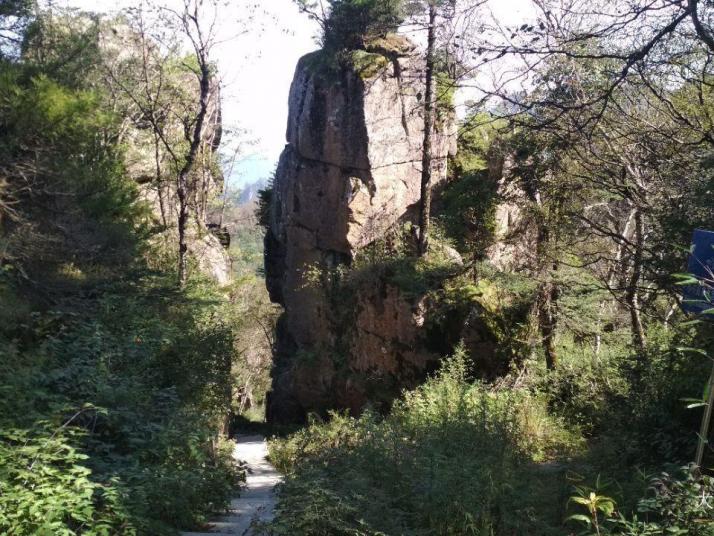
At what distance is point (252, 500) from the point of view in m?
9.57

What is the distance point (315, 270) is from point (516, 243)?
678 cm

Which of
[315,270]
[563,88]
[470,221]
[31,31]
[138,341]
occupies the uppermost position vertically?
[31,31]

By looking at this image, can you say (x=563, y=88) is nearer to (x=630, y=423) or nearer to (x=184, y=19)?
(x=630, y=423)

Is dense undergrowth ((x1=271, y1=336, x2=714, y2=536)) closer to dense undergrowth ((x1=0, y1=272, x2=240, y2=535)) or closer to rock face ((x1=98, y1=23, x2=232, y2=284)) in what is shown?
dense undergrowth ((x1=0, y1=272, x2=240, y2=535))

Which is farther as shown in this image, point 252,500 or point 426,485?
point 252,500

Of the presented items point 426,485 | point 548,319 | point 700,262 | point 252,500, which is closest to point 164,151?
point 548,319

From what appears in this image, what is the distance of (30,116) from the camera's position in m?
12.0

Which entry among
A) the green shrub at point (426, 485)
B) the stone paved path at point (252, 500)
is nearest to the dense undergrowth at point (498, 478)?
the green shrub at point (426, 485)

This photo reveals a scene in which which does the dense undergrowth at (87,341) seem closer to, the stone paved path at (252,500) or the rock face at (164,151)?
the stone paved path at (252,500)

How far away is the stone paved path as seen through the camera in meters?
6.53

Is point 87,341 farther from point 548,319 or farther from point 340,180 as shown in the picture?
point 340,180

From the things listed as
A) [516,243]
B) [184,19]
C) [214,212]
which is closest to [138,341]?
[516,243]

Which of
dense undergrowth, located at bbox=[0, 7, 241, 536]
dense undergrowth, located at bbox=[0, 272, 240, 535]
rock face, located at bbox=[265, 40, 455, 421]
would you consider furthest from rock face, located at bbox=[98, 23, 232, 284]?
dense undergrowth, located at bbox=[0, 272, 240, 535]

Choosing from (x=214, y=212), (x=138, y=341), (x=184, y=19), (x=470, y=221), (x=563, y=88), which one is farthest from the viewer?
(x=214, y=212)
